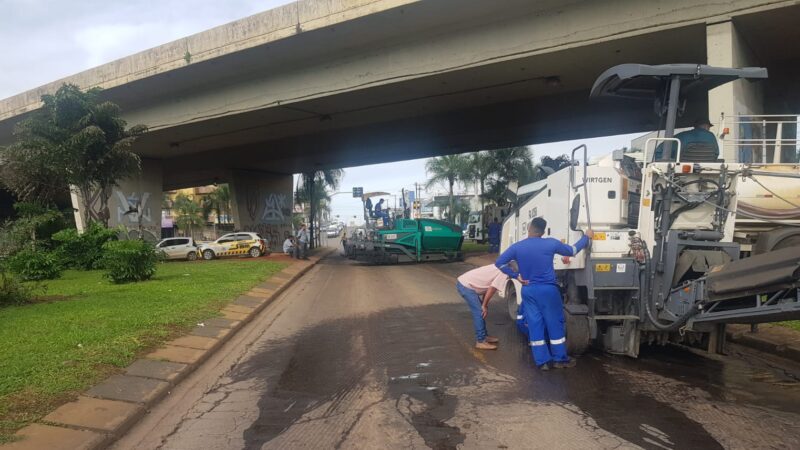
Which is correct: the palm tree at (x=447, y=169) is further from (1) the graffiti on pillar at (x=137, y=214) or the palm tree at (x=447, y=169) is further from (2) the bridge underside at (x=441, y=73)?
(1) the graffiti on pillar at (x=137, y=214)

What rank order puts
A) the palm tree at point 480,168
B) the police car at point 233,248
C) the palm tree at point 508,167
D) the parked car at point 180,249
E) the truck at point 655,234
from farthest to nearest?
the palm tree at point 480,168 → the palm tree at point 508,167 → the police car at point 233,248 → the parked car at point 180,249 → the truck at point 655,234

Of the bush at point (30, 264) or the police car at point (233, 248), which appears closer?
the bush at point (30, 264)

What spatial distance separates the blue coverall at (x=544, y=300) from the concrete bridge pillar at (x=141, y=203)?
984 inches

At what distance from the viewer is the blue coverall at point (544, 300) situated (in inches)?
248

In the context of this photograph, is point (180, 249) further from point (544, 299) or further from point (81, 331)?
point (544, 299)

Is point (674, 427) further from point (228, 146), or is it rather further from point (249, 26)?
point (228, 146)

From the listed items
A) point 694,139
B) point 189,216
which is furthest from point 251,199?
point 694,139

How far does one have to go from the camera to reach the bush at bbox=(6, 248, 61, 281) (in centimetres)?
1460

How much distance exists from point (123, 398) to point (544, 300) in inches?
180

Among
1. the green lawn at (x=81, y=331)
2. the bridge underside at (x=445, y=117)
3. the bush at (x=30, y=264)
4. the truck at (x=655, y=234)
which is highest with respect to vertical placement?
the bridge underside at (x=445, y=117)

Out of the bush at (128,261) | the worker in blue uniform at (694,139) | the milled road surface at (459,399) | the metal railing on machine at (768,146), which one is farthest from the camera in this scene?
the bush at (128,261)

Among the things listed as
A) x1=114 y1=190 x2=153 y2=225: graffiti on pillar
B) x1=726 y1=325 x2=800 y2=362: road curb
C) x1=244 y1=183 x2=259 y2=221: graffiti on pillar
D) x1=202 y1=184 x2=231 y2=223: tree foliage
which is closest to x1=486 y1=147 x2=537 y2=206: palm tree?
x1=244 y1=183 x2=259 y2=221: graffiti on pillar

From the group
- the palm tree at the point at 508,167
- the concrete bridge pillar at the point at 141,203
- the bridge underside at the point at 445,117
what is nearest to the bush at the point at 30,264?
the bridge underside at the point at 445,117

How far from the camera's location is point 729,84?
38.1ft
